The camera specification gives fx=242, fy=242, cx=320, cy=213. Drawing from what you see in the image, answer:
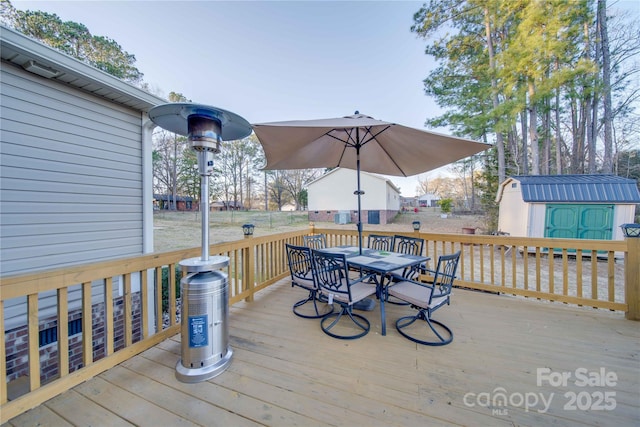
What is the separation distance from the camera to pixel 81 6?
4.82 metres

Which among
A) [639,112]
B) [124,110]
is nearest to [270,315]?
[124,110]

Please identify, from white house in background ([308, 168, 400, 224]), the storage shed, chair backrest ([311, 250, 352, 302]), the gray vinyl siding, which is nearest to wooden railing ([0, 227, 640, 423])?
the gray vinyl siding

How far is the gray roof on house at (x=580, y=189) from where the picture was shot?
21.4 ft

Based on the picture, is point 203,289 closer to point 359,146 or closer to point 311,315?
point 311,315

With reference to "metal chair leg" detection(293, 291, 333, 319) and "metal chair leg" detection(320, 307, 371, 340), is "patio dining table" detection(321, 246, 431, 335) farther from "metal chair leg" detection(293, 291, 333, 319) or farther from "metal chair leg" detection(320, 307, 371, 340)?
"metal chair leg" detection(293, 291, 333, 319)

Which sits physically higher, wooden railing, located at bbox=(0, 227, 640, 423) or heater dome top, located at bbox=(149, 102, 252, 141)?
heater dome top, located at bbox=(149, 102, 252, 141)

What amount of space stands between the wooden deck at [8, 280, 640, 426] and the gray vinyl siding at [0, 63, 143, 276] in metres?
1.88

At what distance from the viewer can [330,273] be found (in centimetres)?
248

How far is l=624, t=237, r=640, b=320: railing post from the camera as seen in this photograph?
2.64 meters

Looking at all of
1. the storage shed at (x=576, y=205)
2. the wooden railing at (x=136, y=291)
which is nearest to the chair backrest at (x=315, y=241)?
the wooden railing at (x=136, y=291)

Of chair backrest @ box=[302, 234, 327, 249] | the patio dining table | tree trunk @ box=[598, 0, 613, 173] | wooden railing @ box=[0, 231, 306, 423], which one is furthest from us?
tree trunk @ box=[598, 0, 613, 173]

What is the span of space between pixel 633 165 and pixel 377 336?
19453 mm

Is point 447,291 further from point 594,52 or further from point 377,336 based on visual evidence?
point 594,52

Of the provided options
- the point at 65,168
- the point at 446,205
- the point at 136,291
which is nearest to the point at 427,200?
the point at 446,205
